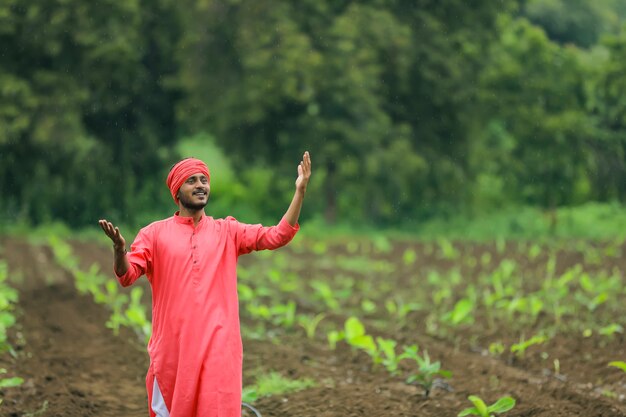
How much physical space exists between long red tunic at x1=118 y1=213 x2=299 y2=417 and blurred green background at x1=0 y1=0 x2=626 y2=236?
1906 centimetres

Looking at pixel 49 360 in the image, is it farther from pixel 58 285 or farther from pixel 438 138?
pixel 438 138

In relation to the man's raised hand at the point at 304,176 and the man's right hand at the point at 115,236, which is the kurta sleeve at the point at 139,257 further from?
the man's raised hand at the point at 304,176

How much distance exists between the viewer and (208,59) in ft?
87.2

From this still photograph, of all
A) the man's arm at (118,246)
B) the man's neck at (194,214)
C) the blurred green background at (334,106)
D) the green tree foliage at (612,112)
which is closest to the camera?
the man's arm at (118,246)

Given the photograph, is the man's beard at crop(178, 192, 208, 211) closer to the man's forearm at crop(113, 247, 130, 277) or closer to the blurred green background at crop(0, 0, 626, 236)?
the man's forearm at crop(113, 247, 130, 277)

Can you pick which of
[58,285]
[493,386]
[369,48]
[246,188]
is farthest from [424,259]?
[246,188]

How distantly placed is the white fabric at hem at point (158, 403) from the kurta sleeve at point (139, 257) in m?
0.50

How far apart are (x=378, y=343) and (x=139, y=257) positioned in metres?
4.19

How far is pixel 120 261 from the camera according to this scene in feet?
14.9

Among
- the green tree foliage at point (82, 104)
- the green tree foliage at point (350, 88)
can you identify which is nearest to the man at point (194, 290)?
the green tree foliage at point (350, 88)

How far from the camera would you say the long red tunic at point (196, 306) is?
4.62m

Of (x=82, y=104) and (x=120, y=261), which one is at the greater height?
(x=82, y=104)

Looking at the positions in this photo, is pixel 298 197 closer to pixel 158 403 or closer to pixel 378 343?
pixel 158 403

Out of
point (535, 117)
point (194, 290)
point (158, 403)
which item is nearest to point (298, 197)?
point (194, 290)
